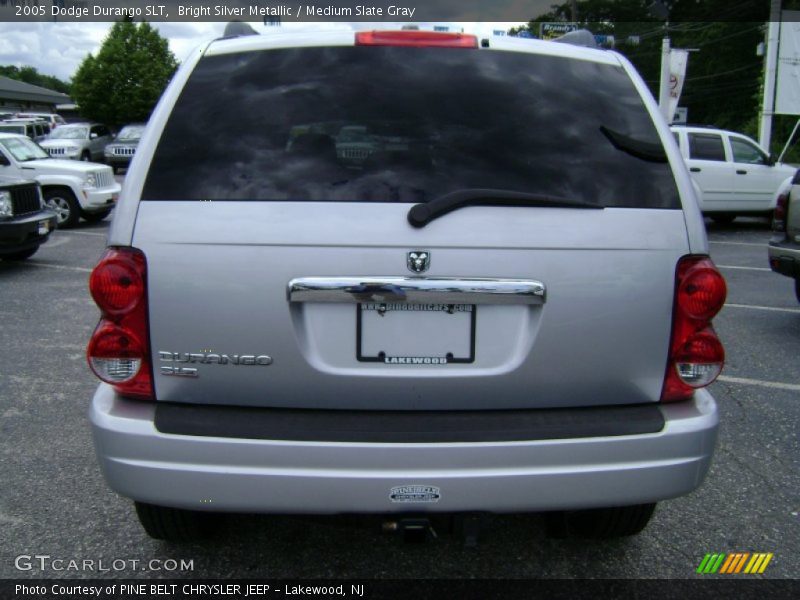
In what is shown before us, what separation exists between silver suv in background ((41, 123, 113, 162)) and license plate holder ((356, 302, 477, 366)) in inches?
1020

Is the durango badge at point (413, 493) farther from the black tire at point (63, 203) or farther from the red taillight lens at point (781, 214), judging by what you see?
the black tire at point (63, 203)

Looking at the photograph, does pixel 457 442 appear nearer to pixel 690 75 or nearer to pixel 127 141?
pixel 127 141

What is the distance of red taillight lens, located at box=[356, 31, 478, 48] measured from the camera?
103 inches

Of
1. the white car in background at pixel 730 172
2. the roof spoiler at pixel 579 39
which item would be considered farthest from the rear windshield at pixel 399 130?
the white car in background at pixel 730 172

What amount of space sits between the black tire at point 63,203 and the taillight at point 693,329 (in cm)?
1381

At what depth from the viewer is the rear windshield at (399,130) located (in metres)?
2.40

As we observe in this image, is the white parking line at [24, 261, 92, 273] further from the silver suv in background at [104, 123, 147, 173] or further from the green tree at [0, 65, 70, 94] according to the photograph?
the green tree at [0, 65, 70, 94]

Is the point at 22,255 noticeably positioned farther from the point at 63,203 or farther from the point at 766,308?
the point at 766,308

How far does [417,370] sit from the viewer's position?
7.80 feet

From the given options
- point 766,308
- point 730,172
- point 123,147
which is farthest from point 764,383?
point 123,147

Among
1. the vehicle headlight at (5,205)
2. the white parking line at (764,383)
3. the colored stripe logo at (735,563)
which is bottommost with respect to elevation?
the white parking line at (764,383)

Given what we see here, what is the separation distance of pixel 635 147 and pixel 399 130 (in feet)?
2.50

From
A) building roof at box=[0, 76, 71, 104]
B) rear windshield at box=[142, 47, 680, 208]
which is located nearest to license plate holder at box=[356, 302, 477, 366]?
rear windshield at box=[142, 47, 680, 208]

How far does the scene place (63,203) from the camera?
1442 centimetres
